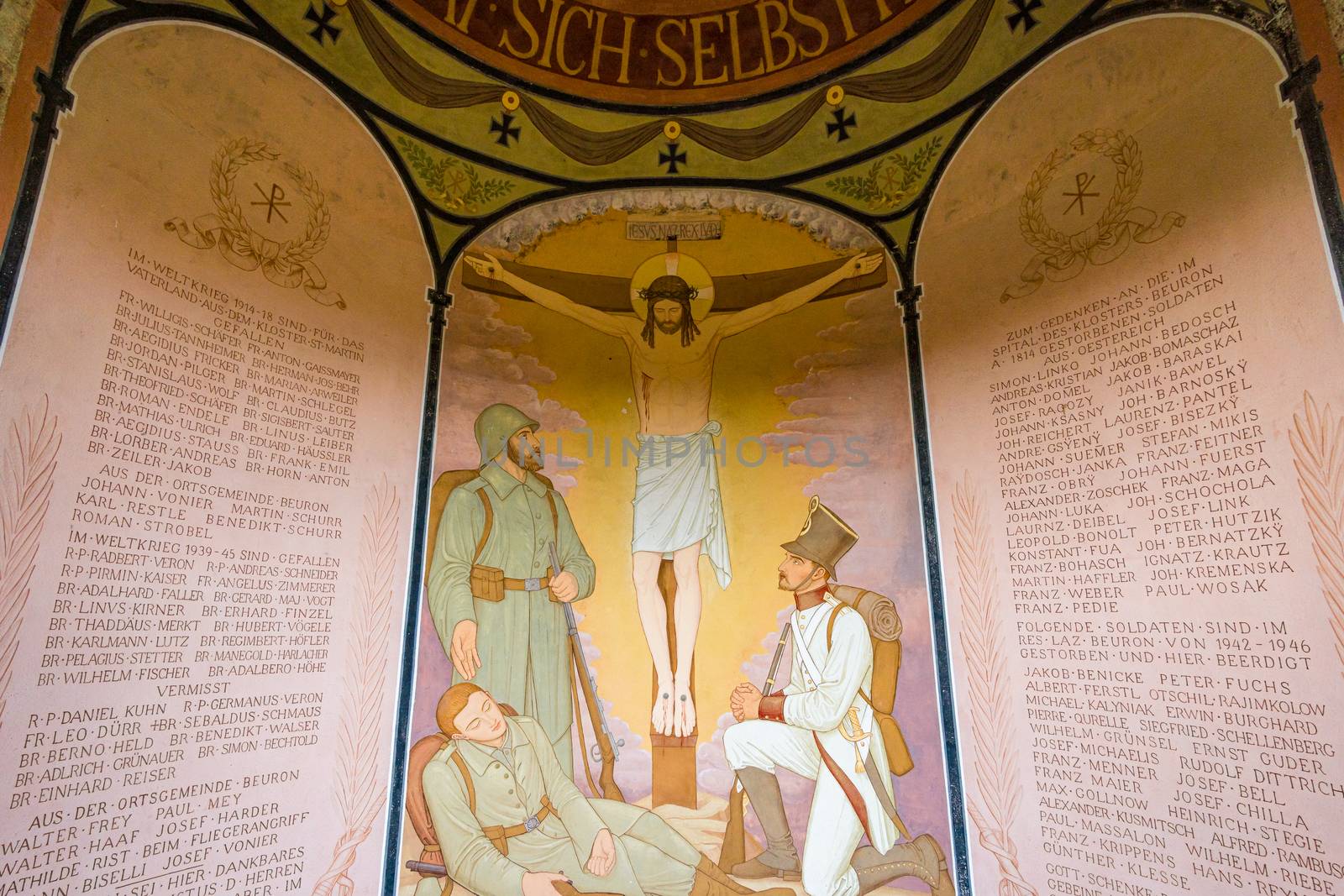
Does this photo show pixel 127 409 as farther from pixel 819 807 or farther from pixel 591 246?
pixel 819 807

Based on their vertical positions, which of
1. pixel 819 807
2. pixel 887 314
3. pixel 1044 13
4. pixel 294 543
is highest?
pixel 1044 13

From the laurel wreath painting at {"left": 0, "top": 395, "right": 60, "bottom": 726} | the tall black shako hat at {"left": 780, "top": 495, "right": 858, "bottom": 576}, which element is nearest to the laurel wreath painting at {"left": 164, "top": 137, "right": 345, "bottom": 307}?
the laurel wreath painting at {"left": 0, "top": 395, "right": 60, "bottom": 726}

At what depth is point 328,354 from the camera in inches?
205

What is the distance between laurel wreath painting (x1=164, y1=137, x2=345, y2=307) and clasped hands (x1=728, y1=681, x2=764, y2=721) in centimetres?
392

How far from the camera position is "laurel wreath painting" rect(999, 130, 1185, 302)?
15.3 feet

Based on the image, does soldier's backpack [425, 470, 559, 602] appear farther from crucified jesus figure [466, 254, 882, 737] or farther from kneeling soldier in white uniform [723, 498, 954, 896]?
kneeling soldier in white uniform [723, 498, 954, 896]

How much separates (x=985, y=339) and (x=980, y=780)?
2.92 metres

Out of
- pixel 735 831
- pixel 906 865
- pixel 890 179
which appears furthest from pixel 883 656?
pixel 890 179

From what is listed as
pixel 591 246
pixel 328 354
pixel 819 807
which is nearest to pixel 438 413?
pixel 328 354

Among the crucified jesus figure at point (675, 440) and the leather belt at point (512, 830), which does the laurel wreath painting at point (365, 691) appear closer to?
the leather belt at point (512, 830)

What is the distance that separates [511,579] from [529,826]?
5.42ft

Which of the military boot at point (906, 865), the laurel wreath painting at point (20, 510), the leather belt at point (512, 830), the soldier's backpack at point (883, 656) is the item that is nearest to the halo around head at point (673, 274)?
the soldier's backpack at point (883, 656)

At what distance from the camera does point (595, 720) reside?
5.51 meters

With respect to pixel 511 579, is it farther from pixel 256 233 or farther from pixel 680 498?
pixel 256 233
